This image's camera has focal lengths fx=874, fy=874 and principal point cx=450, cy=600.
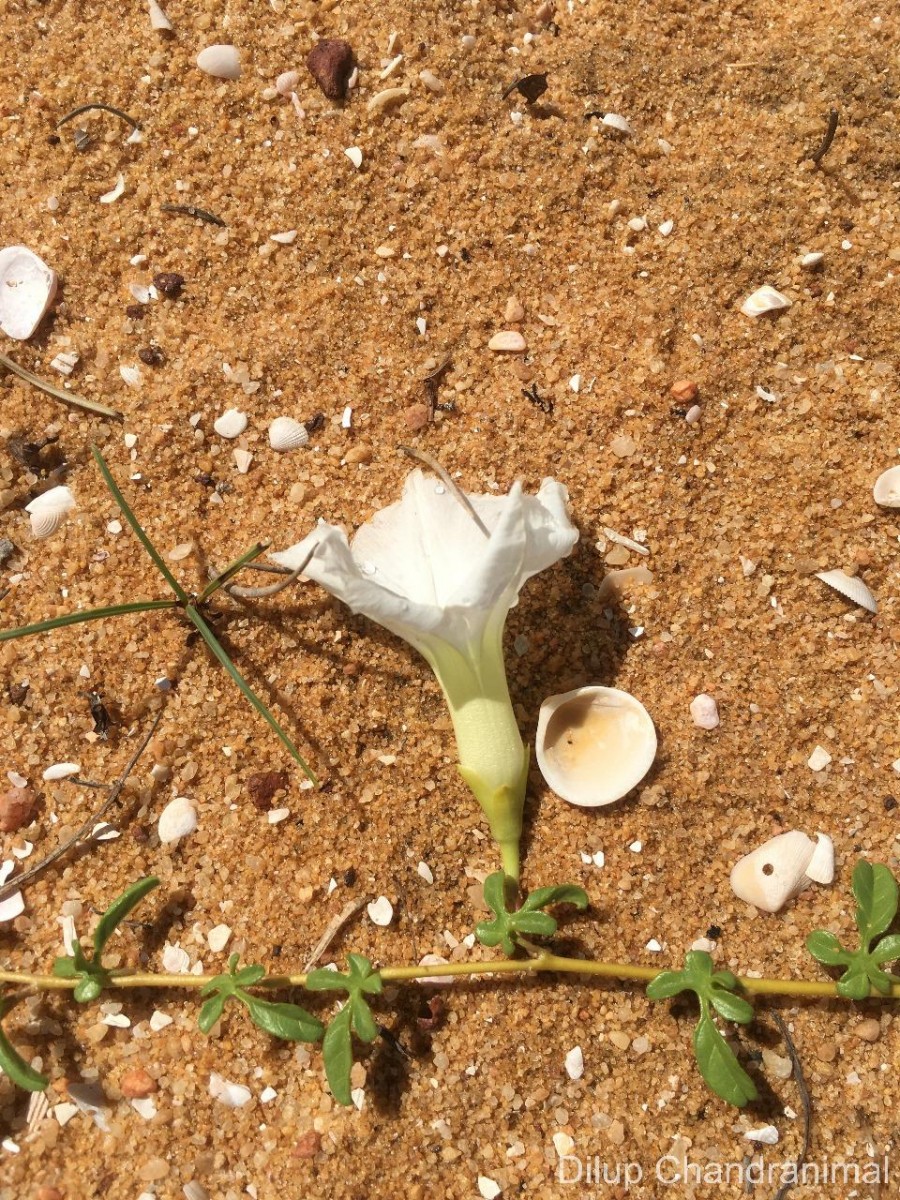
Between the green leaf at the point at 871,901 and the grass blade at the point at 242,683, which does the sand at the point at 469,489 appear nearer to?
the grass blade at the point at 242,683

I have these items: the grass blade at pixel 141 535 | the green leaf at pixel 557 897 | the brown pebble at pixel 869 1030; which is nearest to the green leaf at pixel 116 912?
the grass blade at pixel 141 535

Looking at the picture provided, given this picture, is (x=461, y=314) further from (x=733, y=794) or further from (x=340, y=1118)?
(x=340, y=1118)

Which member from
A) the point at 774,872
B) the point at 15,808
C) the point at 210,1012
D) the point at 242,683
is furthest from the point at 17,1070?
the point at 774,872

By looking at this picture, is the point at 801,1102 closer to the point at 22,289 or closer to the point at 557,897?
the point at 557,897

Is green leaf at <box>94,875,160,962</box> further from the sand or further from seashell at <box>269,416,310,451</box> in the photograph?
seashell at <box>269,416,310,451</box>

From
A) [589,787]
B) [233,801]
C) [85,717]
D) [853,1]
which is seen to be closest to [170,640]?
[85,717]

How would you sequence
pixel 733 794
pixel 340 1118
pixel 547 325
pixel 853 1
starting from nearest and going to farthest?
1. pixel 340 1118
2. pixel 733 794
3. pixel 547 325
4. pixel 853 1
